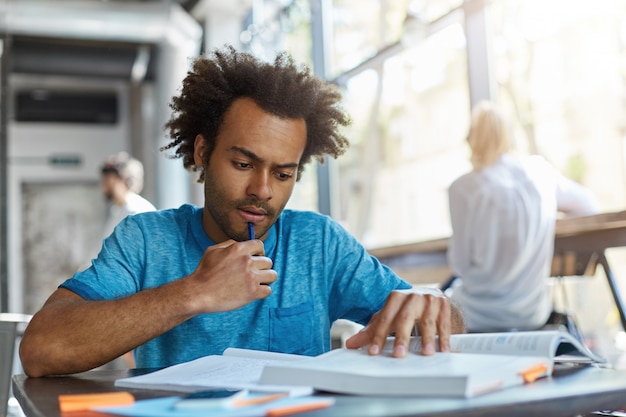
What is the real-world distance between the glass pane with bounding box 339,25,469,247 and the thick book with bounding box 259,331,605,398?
10.6ft

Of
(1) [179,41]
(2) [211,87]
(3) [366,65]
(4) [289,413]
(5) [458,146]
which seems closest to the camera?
(4) [289,413]

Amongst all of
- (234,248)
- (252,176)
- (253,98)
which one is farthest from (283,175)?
(234,248)

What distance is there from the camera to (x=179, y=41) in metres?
6.57

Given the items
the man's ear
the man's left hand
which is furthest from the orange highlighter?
the man's ear

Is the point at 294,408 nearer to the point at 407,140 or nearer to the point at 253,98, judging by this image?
the point at 253,98

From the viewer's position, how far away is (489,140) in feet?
9.99

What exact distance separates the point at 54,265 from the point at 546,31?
670 centimetres

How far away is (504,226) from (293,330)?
1723mm

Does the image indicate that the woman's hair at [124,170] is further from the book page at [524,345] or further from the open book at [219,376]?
the book page at [524,345]

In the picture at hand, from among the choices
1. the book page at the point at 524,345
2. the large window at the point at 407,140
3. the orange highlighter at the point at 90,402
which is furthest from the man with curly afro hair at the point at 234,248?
the large window at the point at 407,140

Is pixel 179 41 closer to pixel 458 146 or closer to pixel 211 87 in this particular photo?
pixel 458 146

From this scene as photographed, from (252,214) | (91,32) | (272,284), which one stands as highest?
(91,32)

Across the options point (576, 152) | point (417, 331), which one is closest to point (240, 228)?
point (417, 331)

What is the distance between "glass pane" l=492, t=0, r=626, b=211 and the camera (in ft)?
11.7
